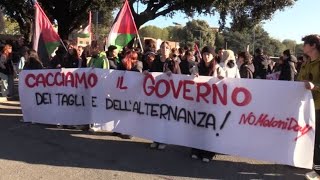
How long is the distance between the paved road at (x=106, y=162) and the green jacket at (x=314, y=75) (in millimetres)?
1139

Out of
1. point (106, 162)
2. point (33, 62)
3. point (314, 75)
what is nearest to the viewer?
point (314, 75)

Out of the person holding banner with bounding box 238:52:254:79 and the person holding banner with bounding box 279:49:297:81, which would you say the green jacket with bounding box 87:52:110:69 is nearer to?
the person holding banner with bounding box 238:52:254:79

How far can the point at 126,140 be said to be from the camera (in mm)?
8977

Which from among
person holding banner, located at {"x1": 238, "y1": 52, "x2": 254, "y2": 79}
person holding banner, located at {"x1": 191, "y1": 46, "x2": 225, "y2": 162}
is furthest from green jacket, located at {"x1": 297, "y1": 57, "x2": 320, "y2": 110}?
person holding banner, located at {"x1": 238, "y1": 52, "x2": 254, "y2": 79}

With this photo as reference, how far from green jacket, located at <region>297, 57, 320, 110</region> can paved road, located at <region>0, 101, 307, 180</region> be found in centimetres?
114

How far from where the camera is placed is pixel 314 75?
6477mm

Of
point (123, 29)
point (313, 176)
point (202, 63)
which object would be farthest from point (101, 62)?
point (313, 176)

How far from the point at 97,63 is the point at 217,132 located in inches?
136

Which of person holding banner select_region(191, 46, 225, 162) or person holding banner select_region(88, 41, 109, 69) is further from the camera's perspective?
person holding banner select_region(88, 41, 109, 69)

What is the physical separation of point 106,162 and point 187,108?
1.53m

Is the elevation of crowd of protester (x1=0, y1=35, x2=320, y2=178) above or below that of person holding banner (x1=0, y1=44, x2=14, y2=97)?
above

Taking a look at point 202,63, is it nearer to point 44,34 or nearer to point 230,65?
point 230,65

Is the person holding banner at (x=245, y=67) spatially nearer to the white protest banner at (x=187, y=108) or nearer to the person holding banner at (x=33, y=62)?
the white protest banner at (x=187, y=108)

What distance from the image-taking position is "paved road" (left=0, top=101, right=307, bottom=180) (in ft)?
22.0
